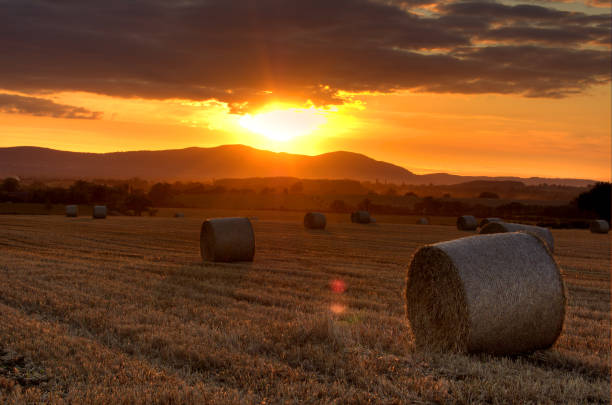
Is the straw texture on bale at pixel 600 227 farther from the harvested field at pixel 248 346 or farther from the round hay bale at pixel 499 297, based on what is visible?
the round hay bale at pixel 499 297

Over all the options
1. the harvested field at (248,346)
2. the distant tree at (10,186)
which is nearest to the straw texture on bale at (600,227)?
the harvested field at (248,346)

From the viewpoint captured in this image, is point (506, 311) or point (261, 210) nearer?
point (506, 311)

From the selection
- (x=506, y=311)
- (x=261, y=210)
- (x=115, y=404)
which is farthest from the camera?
(x=261, y=210)

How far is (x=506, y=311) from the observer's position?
26.4 feet

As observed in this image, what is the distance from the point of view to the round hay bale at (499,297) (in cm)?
806

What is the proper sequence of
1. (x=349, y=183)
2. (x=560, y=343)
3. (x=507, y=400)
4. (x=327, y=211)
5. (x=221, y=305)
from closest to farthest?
(x=507, y=400) < (x=560, y=343) < (x=221, y=305) < (x=327, y=211) < (x=349, y=183)

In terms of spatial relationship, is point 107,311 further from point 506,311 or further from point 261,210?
point 261,210

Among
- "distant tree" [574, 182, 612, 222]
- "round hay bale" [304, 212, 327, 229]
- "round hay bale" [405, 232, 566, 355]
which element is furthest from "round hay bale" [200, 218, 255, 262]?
"distant tree" [574, 182, 612, 222]

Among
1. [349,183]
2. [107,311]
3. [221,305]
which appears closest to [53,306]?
[107,311]

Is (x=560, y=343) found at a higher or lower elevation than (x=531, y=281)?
lower

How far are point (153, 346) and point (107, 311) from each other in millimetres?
2629

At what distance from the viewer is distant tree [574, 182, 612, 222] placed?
59.8 meters

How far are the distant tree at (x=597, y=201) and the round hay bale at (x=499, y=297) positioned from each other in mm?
57276

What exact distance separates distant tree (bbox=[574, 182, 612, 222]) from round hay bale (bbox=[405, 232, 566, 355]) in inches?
2255
